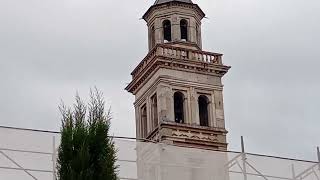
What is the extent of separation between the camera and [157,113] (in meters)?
45.5

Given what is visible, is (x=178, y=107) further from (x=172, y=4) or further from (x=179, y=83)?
(x=172, y=4)

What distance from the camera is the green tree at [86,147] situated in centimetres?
1524

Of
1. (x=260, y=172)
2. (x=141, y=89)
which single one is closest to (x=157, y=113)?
(x=141, y=89)

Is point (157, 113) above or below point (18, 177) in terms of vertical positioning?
above

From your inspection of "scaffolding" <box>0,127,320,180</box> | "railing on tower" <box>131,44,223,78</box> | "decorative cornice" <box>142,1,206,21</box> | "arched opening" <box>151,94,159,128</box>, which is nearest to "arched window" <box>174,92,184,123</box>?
"arched opening" <box>151,94,159,128</box>

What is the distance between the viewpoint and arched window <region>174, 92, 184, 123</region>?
1802 inches

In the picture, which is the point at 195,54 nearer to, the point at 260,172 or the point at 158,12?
the point at 158,12

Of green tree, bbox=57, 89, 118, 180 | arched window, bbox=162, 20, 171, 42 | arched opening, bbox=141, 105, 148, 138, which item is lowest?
green tree, bbox=57, 89, 118, 180

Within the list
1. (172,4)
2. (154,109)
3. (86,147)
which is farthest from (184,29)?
(86,147)

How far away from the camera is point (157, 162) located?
23531 millimetres

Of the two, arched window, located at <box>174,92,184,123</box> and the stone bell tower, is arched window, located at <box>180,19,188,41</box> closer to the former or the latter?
the stone bell tower

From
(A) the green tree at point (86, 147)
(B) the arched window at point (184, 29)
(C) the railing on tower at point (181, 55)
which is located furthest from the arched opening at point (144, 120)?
(A) the green tree at point (86, 147)

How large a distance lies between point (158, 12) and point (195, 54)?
8.98 ft

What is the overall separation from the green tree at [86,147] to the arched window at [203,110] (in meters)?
30.4
